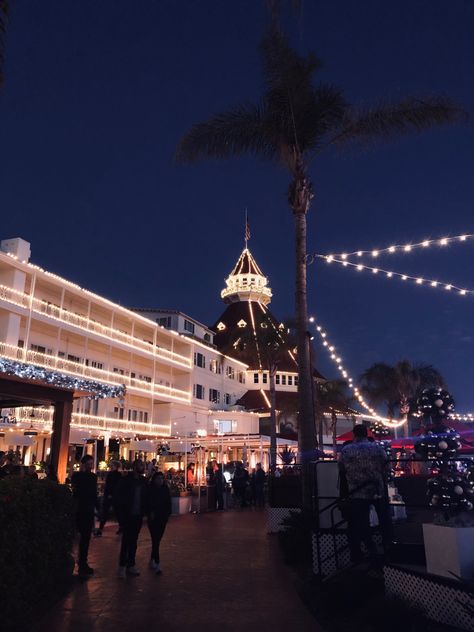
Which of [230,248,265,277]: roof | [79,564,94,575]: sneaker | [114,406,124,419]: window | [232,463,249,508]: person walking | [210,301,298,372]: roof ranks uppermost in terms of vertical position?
[230,248,265,277]: roof

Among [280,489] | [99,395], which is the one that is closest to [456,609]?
[280,489]

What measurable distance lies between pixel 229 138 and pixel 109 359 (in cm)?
2127

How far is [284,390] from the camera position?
55656mm

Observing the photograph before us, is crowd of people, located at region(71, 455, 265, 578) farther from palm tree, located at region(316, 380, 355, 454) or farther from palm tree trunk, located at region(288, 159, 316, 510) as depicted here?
palm tree, located at region(316, 380, 355, 454)

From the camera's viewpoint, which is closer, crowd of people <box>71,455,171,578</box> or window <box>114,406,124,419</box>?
crowd of people <box>71,455,171,578</box>

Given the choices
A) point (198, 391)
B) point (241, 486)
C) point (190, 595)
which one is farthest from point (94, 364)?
point (190, 595)

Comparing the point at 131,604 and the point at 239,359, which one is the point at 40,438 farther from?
the point at 239,359

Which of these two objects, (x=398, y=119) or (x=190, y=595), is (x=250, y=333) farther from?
(x=190, y=595)

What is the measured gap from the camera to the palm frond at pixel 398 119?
13.5m

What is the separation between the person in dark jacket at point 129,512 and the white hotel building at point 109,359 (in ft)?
A: 36.9

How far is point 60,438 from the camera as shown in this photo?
12867 millimetres

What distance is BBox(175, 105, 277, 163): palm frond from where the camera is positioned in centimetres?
1388

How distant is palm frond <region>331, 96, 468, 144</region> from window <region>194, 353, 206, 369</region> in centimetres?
3038

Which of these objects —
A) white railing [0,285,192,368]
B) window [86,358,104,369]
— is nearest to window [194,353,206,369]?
white railing [0,285,192,368]
